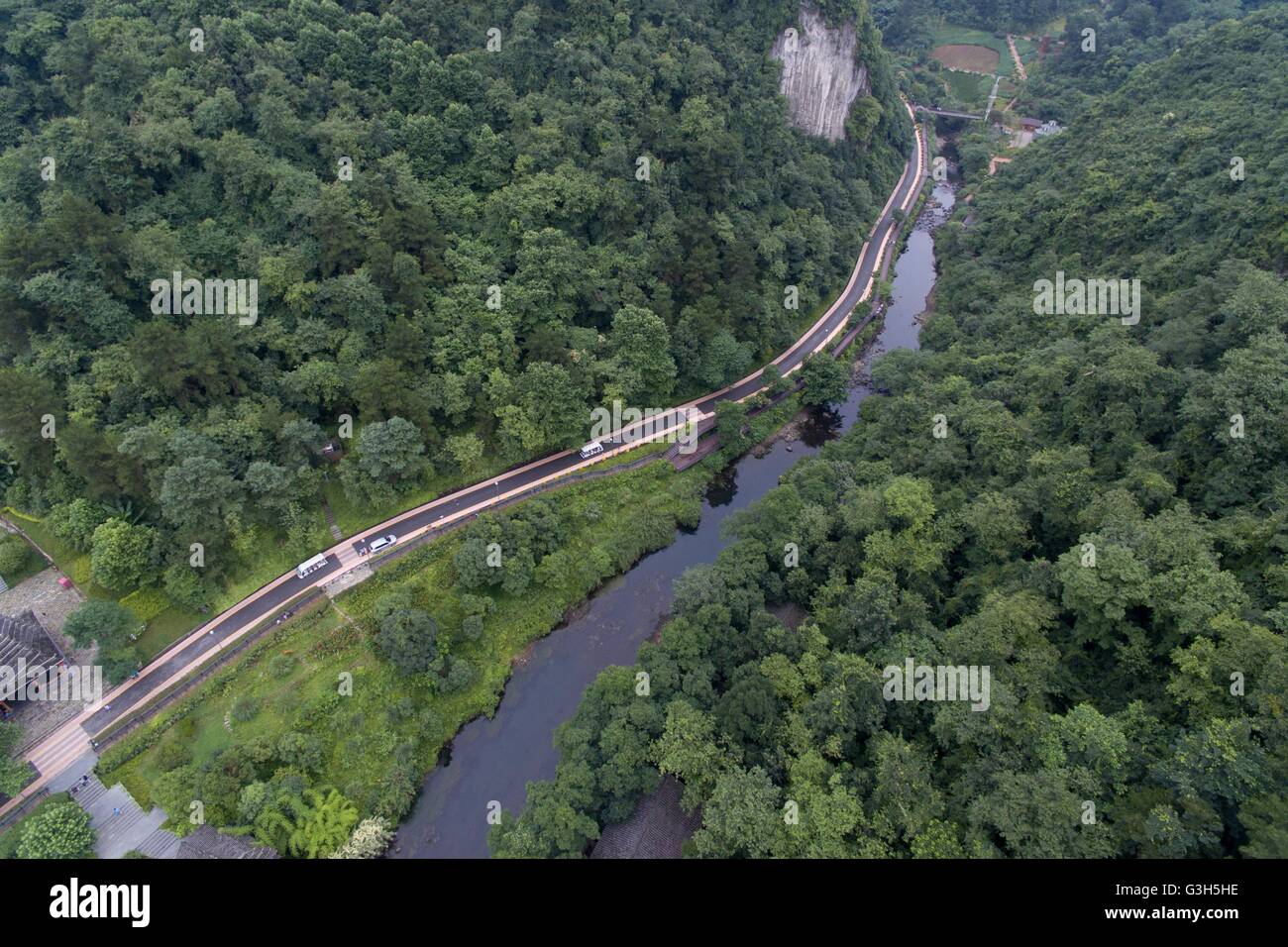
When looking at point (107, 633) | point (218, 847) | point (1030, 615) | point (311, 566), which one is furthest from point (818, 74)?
point (218, 847)

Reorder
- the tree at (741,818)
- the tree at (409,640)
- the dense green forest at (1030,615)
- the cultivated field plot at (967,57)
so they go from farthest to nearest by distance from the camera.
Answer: the cultivated field plot at (967,57) < the tree at (409,640) < the tree at (741,818) < the dense green forest at (1030,615)

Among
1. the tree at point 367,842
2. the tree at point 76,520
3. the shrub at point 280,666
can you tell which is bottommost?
the tree at point 367,842

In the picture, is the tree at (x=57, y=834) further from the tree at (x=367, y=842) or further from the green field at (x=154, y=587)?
the tree at (x=367, y=842)

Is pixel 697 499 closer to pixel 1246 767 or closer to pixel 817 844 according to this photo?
pixel 817 844

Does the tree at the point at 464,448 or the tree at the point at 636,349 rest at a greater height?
the tree at the point at 636,349

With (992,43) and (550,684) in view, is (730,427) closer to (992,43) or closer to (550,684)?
(550,684)

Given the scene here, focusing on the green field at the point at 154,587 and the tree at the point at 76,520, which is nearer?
the green field at the point at 154,587

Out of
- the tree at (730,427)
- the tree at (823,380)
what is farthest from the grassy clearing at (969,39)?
the tree at (730,427)

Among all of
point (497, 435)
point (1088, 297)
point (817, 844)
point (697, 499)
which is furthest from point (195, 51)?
point (1088, 297)
